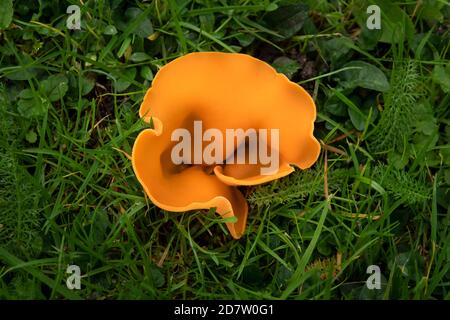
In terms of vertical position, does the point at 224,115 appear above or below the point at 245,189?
above

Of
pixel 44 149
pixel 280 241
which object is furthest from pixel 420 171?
pixel 44 149

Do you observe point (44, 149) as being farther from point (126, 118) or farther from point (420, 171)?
point (420, 171)
